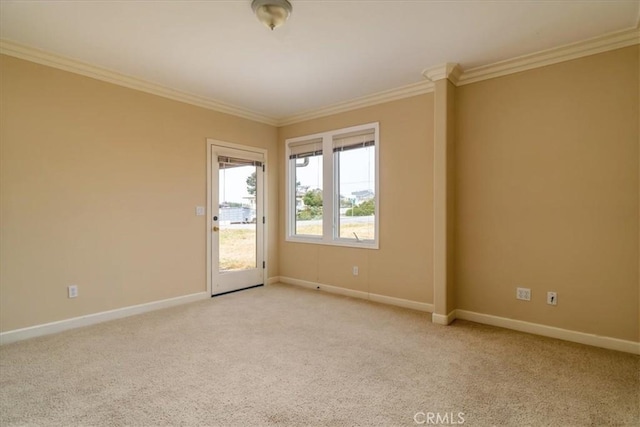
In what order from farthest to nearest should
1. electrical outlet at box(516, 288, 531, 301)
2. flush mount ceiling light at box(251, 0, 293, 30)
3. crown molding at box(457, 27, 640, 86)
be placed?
electrical outlet at box(516, 288, 531, 301) → crown molding at box(457, 27, 640, 86) → flush mount ceiling light at box(251, 0, 293, 30)

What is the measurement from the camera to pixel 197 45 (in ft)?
9.36

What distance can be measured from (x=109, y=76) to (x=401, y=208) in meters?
3.50

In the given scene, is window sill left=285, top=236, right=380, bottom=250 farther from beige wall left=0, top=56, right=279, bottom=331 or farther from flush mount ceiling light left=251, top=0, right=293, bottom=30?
flush mount ceiling light left=251, top=0, right=293, bottom=30

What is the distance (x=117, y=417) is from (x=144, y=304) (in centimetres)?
206

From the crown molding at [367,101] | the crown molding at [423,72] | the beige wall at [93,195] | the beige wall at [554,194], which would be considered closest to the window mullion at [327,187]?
the crown molding at [367,101]

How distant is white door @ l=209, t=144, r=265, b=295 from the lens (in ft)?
14.5

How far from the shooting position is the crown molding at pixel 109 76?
2881mm

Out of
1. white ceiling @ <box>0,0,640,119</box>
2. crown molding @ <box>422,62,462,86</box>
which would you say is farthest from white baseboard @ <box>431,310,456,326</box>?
white ceiling @ <box>0,0,640,119</box>

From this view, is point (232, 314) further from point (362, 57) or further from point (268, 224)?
point (362, 57)

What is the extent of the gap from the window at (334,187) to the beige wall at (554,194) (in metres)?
1.13

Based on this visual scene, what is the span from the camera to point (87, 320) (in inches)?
130

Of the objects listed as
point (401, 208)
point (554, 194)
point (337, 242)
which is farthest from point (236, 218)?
point (554, 194)

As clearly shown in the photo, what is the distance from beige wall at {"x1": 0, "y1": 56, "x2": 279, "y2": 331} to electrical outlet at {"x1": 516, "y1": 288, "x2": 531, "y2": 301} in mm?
3642

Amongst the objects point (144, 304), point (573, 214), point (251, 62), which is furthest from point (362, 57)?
A: point (144, 304)
